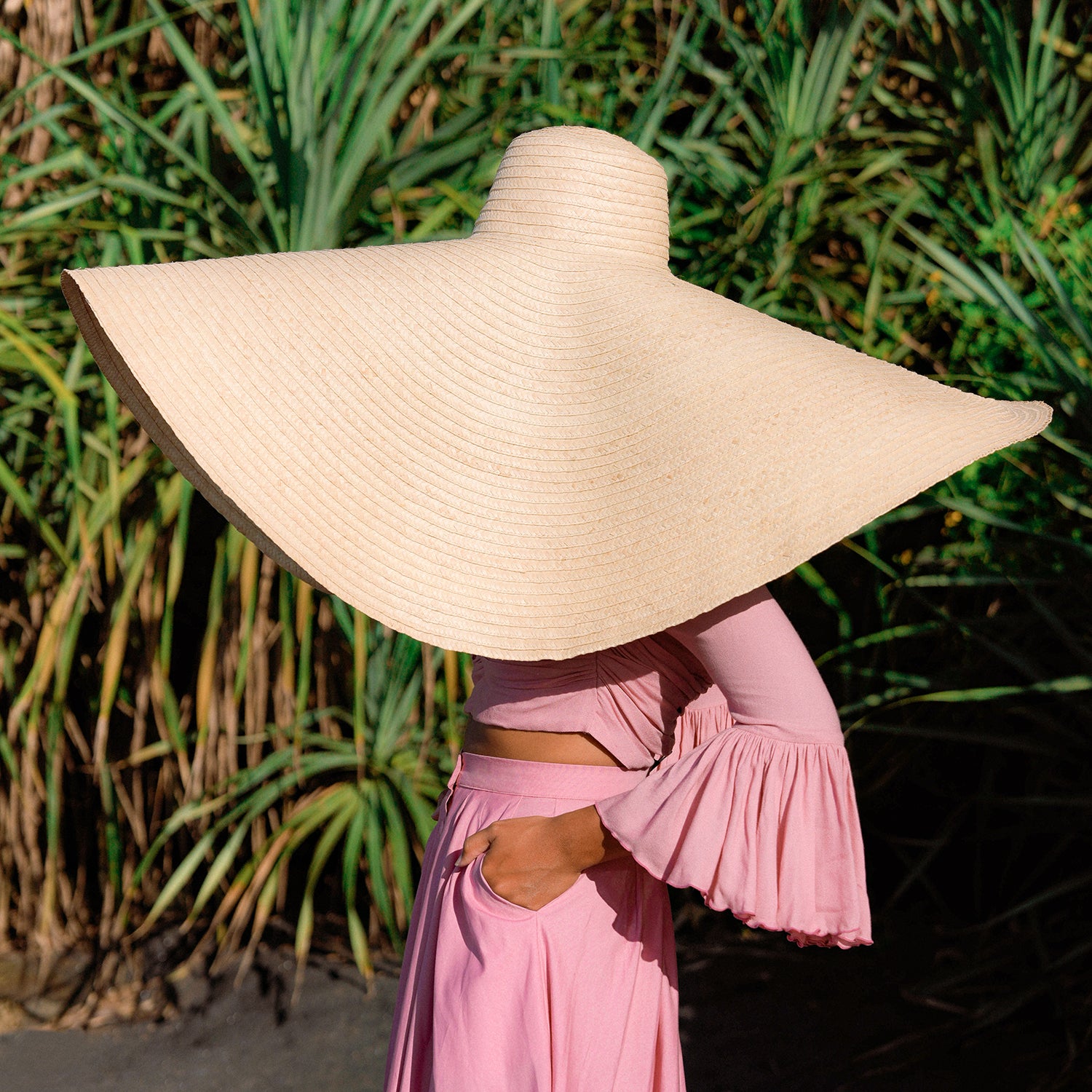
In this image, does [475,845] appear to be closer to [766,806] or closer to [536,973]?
[536,973]

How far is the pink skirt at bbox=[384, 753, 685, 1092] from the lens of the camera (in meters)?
1.02

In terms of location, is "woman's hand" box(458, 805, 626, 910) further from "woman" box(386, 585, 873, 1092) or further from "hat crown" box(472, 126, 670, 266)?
"hat crown" box(472, 126, 670, 266)

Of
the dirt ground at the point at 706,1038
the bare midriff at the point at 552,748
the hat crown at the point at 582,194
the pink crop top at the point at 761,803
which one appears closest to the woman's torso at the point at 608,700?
the bare midriff at the point at 552,748

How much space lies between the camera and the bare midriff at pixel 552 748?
3.56ft

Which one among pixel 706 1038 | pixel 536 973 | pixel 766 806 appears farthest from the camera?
pixel 706 1038

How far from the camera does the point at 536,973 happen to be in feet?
3.35

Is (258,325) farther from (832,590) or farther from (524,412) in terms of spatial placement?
(832,590)

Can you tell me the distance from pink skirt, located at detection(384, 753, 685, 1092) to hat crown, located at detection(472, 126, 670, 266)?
50cm

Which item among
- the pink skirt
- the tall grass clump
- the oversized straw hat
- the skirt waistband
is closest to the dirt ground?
the tall grass clump

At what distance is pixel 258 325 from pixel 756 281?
201cm

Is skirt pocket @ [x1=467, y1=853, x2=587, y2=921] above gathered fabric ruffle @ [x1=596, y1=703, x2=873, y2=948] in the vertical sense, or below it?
below

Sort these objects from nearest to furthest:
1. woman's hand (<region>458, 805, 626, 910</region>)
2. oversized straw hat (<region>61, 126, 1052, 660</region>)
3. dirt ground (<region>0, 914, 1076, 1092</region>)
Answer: oversized straw hat (<region>61, 126, 1052, 660</region>) < woman's hand (<region>458, 805, 626, 910</region>) < dirt ground (<region>0, 914, 1076, 1092</region>)

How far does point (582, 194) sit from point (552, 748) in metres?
0.52

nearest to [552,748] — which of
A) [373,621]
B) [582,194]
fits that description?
[582,194]
